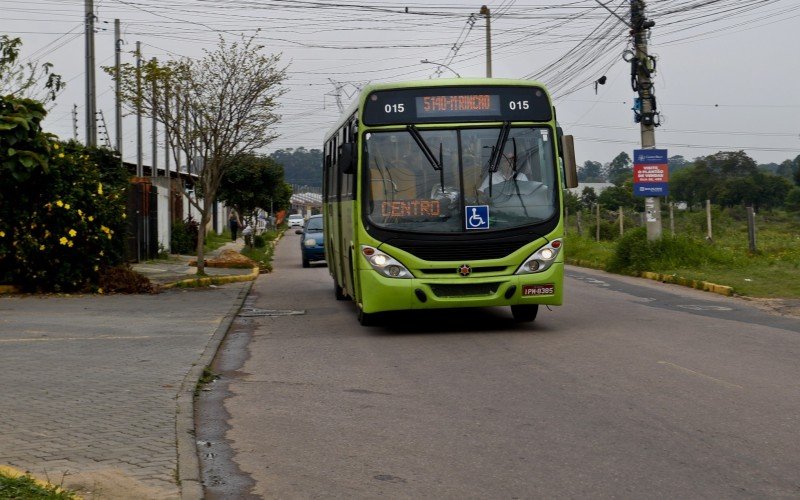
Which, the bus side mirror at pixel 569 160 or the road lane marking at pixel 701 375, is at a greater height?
the bus side mirror at pixel 569 160

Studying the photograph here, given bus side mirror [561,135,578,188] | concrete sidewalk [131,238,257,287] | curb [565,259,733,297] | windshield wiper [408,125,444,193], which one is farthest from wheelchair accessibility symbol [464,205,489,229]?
concrete sidewalk [131,238,257,287]

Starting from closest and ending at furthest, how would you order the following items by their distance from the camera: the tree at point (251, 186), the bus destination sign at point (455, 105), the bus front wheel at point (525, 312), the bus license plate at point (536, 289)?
the bus license plate at point (536, 289), the bus destination sign at point (455, 105), the bus front wheel at point (525, 312), the tree at point (251, 186)

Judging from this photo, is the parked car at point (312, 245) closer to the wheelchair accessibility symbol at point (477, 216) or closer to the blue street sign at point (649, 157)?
the blue street sign at point (649, 157)

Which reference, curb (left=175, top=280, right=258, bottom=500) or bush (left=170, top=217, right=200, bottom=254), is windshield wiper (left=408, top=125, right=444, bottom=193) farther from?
bush (left=170, top=217, right=200, bottom=254)

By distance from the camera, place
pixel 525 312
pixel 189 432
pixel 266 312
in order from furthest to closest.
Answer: pixel 266 312 < pixel 525 312 < pixel 189 432

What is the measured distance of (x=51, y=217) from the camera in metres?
19.2

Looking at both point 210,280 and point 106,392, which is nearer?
point 106,392

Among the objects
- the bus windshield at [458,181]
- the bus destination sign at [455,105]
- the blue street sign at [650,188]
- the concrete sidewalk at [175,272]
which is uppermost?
the bus destination sign at [455,105]

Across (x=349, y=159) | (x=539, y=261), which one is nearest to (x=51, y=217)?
(x=349, y=159)

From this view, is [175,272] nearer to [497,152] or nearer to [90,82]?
[90,82]

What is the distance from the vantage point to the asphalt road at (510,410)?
5.98 metres

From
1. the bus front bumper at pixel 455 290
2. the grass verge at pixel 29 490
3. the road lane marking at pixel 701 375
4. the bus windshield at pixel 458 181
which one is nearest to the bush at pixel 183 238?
the bus windshield at pixel 458 181

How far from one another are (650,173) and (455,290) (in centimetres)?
1315

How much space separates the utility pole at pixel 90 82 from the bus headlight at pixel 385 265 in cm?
1361
